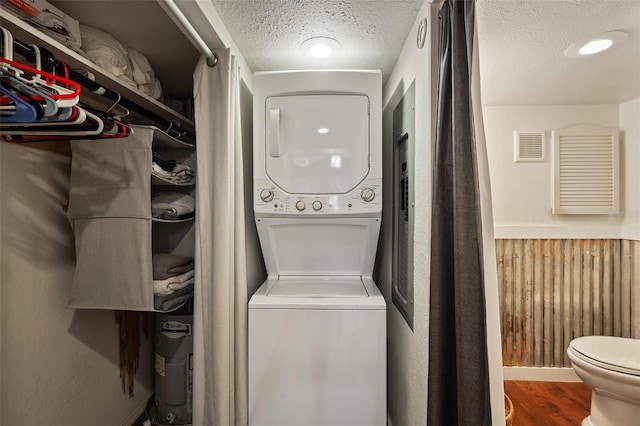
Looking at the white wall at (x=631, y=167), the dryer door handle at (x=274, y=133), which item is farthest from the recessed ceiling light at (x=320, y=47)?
the white wall at (x=631, y=167)

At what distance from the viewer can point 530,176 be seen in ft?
9.20

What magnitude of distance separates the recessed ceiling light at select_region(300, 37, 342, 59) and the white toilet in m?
2.52

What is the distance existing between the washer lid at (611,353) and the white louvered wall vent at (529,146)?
151 centimetres

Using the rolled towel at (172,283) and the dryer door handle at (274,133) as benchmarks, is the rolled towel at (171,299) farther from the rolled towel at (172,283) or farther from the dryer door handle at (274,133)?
the dryer door handle at (274,133)

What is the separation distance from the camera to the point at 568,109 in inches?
110

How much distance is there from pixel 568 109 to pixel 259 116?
279 centimetres

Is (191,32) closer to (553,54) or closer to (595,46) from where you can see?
(553,54)

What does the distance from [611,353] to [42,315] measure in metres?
3.31

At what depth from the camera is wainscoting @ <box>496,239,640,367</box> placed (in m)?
2.74

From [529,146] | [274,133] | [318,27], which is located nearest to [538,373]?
[529,146]

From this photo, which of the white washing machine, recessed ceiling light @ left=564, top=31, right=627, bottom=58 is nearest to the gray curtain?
the white washing machine

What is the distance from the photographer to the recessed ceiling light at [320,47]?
5.72 ft

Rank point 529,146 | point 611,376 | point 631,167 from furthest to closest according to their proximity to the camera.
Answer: point 529,146 → point 631,167 → point 611,376

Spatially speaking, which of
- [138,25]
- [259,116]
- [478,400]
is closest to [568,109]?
[259,116]
